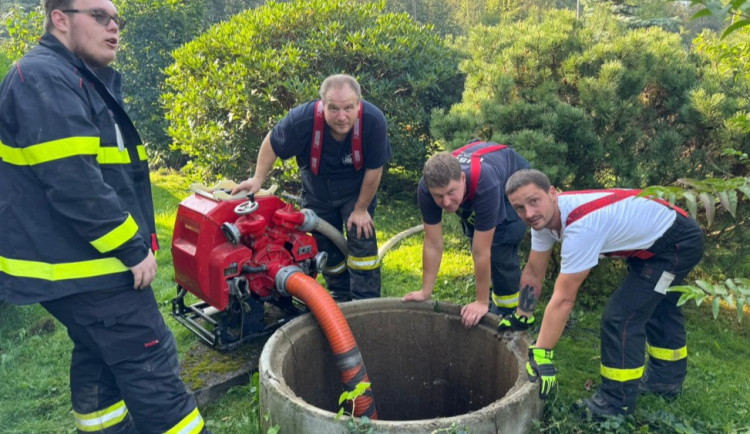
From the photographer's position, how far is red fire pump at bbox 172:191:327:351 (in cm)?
373

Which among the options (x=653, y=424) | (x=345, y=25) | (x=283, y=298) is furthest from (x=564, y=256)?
(x=345, y=25)

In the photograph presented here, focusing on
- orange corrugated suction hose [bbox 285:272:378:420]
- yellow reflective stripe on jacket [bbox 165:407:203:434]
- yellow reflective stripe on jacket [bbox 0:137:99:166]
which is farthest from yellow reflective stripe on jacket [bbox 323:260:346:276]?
yellow reflective stripe on jacket [bbox 0:137:99:166]

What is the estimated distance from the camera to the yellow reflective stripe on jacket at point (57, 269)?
2.47 metres

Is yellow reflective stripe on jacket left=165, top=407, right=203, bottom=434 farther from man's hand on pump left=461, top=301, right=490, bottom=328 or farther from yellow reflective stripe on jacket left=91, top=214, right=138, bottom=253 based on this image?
man's hand on pump left=461, top=301, right=490, bottom=328

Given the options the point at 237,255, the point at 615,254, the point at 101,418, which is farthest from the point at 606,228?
the point at 101,418

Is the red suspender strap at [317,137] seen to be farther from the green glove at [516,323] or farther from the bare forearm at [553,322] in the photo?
the bare forearm at [553,322]

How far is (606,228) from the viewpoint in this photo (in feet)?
10.2

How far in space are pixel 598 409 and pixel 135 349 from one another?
2.59 m

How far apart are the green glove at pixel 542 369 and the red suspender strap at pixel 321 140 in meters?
1.89

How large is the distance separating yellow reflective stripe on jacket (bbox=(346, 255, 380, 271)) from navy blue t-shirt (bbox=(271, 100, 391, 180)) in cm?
68

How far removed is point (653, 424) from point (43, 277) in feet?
10.9

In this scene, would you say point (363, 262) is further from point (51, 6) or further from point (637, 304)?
point (51, 6)

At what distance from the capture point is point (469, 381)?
394 cm

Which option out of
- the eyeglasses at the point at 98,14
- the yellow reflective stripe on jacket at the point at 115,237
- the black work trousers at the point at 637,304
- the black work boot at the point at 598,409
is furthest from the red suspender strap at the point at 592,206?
the eyeglasses at the point at 98,14
